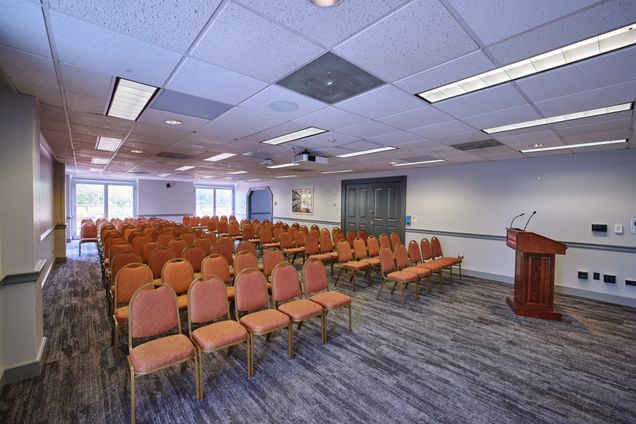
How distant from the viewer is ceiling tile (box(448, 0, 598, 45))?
1.51 m

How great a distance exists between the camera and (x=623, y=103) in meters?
2.89

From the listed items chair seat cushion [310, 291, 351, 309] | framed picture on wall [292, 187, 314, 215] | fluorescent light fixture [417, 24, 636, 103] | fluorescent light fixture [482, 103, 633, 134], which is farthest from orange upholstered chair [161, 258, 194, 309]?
framed picture on wall [292, 187, 314, 215]

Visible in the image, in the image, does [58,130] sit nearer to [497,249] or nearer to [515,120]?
[515,120]

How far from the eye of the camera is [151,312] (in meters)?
2.62

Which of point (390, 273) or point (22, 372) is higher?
point (390, 273)

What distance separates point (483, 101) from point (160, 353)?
380cm

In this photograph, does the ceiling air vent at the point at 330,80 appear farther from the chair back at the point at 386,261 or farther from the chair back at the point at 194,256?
the chair back at the point at 194,256

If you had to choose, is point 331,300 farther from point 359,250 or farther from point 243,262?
point 359,250

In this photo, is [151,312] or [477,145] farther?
[477,145]

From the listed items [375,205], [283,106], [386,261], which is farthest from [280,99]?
[375,205]

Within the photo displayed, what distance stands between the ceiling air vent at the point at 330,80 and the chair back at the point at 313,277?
86.5 inches

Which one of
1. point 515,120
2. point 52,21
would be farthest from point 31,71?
point 515,120

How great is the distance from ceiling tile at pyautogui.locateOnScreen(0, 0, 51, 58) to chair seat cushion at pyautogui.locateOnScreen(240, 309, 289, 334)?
108 inches

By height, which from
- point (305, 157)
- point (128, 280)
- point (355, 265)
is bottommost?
point (355, 265)
